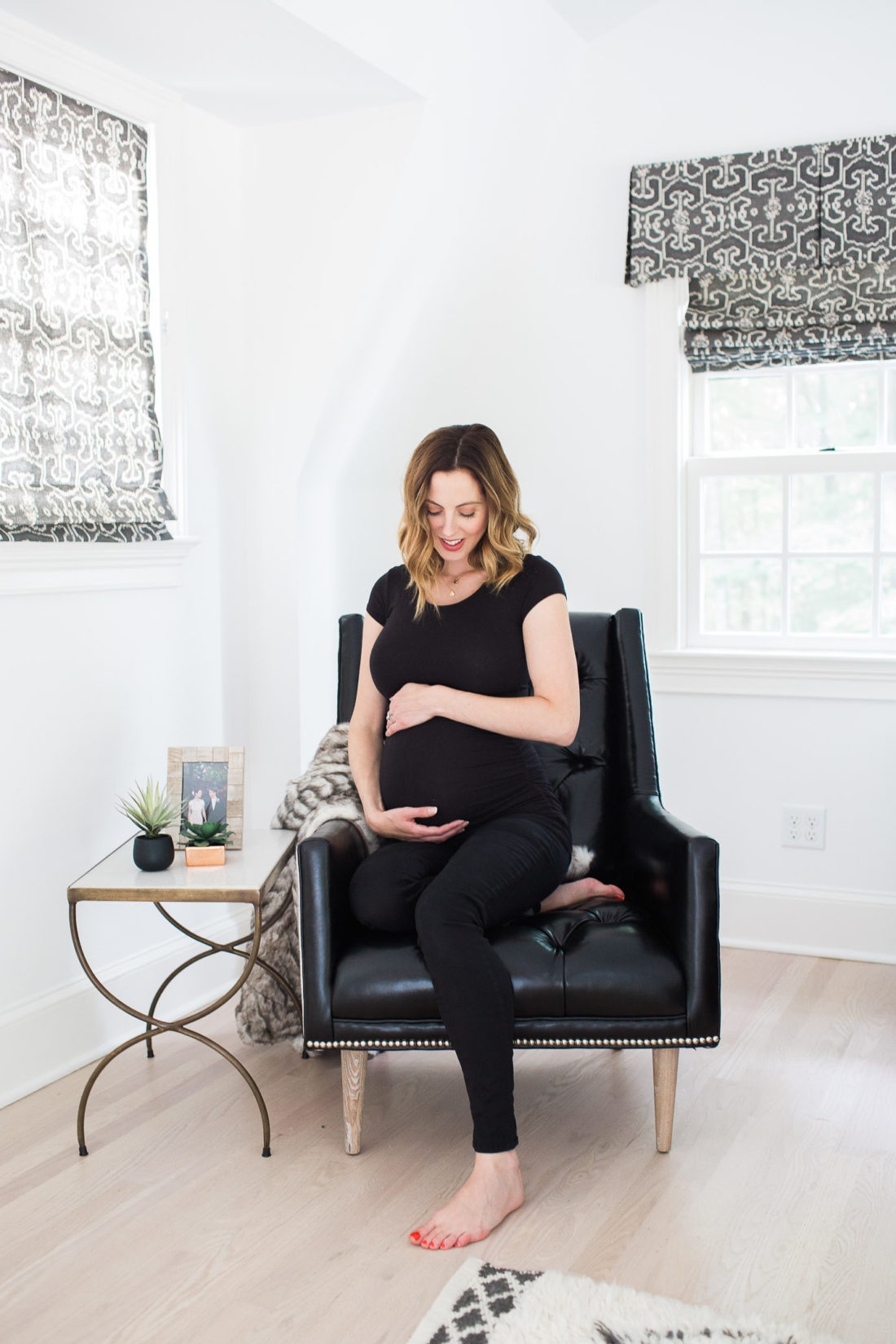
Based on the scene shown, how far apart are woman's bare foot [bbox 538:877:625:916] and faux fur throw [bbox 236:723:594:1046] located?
132mm

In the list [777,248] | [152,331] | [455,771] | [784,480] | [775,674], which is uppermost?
[777,248]

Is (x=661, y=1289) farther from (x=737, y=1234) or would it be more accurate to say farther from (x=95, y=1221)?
(x=95, y=1221)

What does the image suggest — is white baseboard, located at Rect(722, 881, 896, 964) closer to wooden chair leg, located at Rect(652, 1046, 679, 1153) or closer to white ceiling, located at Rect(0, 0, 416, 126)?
wooden chair leg, located at Rect(652, 1046, 679, 1153)

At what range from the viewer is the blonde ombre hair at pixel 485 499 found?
2.31 metres

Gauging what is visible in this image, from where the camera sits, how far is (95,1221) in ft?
6.57

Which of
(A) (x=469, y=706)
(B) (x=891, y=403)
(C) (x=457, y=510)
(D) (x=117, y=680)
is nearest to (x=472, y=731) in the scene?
(A) (x=469, y=706)

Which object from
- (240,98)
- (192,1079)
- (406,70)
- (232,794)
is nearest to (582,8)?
(406,70)

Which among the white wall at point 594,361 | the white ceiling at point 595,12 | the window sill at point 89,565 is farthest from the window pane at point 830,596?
the window sill at point 89,565

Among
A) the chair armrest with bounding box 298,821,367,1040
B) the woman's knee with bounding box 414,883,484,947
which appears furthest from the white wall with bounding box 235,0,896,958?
the woman's knee with bounding box 414,883,484,947

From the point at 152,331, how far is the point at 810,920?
238 cm

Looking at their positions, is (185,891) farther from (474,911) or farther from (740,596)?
(740,596)

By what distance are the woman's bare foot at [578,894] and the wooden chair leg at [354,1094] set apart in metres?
0.45

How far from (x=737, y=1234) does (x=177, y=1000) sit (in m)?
1.54

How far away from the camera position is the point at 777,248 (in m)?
3.24
